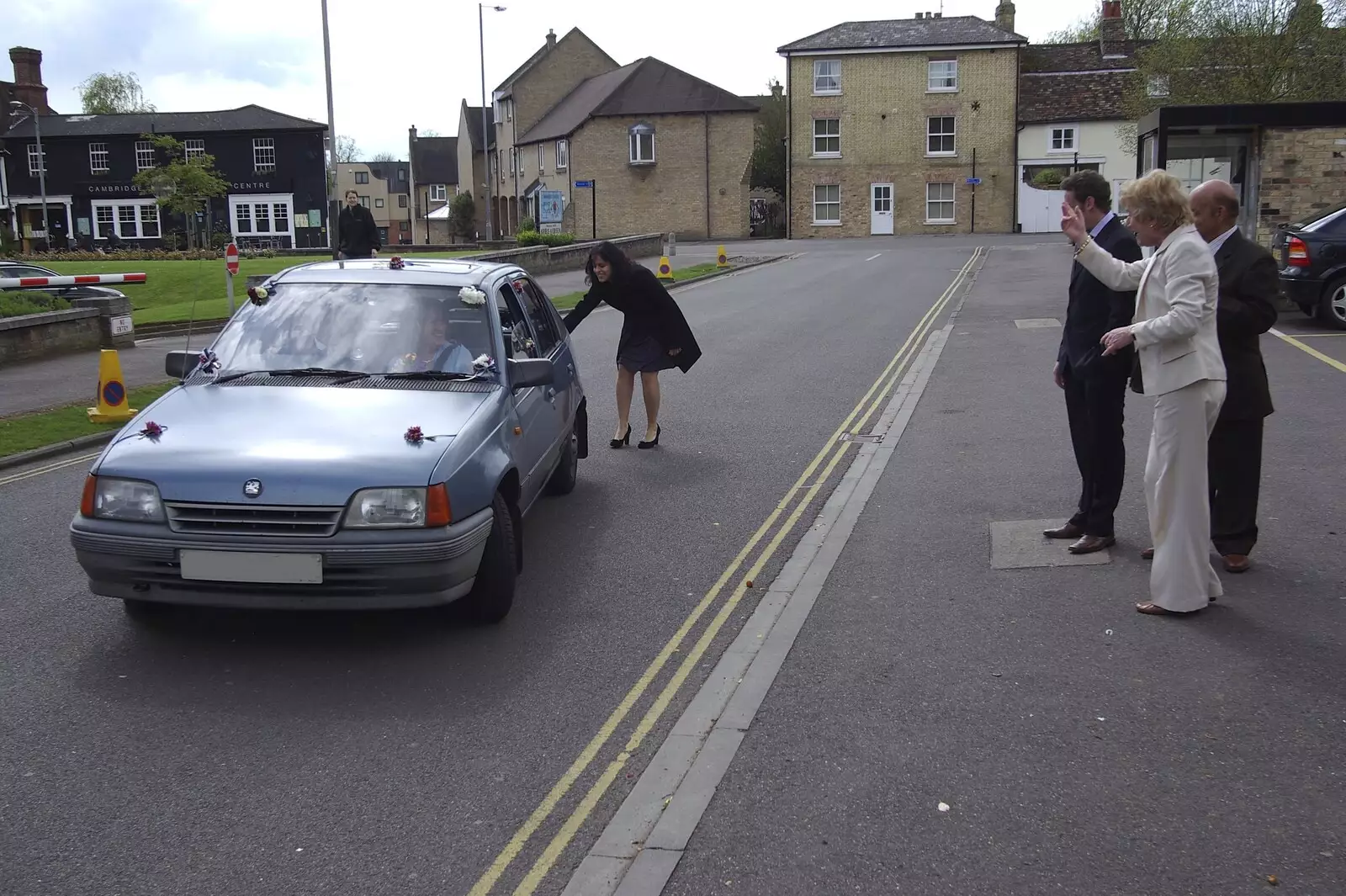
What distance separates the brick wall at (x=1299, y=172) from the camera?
19.2 metres

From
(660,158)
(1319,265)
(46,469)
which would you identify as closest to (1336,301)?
(1319,265)

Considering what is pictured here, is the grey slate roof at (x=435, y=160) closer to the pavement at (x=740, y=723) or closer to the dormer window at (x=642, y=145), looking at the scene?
the dormer window at (x=642, y=145)

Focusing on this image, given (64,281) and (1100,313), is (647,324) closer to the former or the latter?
(1100,313)

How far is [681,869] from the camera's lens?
12.2ft

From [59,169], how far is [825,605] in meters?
76.6

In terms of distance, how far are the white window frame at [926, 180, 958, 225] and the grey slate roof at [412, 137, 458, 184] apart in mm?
53355

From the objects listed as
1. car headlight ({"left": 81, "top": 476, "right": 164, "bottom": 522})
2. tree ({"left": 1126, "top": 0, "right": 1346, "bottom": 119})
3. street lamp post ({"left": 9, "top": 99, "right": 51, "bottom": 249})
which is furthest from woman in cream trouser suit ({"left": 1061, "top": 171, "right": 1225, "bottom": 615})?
street lamp post ({"left": 9, "top": 99, "right": 51, "bottom": 249})

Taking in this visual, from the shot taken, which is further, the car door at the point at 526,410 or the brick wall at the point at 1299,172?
the brick wall at the point at 1299,172

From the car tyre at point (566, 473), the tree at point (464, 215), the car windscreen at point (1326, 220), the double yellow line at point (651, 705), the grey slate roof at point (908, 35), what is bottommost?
the double yellow line at point (651, 705)

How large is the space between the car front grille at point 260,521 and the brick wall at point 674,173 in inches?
2310

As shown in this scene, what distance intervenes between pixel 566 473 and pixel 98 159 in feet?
239

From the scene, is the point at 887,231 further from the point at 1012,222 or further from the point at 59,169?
the point at 59,169

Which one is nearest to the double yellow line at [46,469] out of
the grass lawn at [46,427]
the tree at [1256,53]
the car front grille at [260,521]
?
the grass lawn at [46,427]

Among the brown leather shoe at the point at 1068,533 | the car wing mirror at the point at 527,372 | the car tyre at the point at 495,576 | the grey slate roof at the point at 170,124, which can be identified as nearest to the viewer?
the car tyre at the point at 495,576
